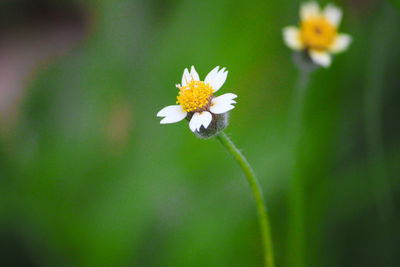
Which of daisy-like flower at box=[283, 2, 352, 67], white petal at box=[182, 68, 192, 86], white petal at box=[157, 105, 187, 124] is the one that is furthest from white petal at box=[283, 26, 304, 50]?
white petal at box=[157, 105, 187, 124]

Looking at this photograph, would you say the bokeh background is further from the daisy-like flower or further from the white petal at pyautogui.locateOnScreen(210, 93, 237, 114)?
the white petal at pyautogui.locateOnScreen(210, 93, 237, 114)

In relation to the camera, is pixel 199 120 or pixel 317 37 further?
pixel 317 37

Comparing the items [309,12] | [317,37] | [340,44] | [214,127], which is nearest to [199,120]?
[214,127]

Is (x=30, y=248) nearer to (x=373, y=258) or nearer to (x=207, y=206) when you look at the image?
(x=207, y=206)

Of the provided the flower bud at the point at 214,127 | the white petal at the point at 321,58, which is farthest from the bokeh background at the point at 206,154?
the flower bud at the point at 214,127

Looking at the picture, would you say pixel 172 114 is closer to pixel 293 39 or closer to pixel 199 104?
pixel 199 104

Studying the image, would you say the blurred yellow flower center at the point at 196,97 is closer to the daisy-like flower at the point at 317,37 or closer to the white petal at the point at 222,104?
the white petal at the point at 222,104
